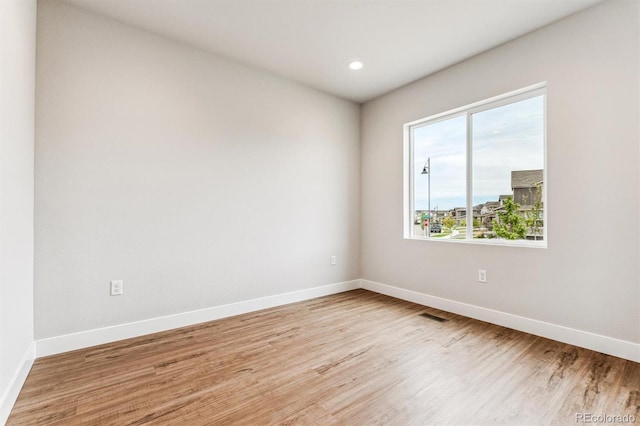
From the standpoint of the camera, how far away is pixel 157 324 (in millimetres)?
2699

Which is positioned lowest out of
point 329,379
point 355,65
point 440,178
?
point 329,379

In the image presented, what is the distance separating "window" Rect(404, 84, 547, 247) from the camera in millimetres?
2775

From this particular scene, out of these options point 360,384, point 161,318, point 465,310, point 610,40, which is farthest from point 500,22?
point 161,318

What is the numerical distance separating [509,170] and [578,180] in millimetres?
591

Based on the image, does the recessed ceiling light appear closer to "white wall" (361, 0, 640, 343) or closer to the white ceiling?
the white ceiling

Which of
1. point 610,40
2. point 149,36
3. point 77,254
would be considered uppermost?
point 149,36

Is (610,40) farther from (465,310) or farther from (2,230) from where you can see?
(2,230)

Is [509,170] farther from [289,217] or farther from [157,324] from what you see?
[157,324]

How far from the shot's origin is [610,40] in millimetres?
2275

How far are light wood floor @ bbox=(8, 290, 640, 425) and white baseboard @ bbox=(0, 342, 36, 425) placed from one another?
0.13ft

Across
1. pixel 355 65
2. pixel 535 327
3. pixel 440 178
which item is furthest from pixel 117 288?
pixel 535 327

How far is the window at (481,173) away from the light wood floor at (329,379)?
1020 millimetres

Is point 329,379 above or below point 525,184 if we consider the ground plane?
below

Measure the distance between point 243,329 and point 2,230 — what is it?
1819 millimetres
